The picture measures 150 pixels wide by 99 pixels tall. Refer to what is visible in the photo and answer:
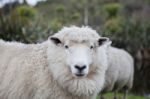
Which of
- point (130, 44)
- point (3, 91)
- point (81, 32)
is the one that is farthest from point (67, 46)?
point (130, 44)

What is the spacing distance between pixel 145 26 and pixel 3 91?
13.8 meters

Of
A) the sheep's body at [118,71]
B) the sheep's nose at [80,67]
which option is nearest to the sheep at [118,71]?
the sheep's body at [118,71]

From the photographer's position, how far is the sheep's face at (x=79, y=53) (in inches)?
271

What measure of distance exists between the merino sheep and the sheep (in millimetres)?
4365

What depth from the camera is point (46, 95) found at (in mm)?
7430

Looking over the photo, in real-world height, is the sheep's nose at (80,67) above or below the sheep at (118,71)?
above

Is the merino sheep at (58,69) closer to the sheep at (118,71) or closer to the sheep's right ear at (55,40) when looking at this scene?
the sheep's right ear at (55,40)

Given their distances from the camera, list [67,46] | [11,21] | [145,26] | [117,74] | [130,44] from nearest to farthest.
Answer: [67,46] → [117,74] → [11,21] → [130,44] → [145,26]

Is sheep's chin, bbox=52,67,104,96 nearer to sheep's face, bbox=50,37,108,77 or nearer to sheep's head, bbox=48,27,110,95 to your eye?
sheep's head, bbox=48,27,110,95

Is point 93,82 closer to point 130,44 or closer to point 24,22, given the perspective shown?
point 24,22

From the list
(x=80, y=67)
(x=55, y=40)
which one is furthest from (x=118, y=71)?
(x=80, y=67)

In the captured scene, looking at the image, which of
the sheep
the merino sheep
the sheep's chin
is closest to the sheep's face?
the merino sheep

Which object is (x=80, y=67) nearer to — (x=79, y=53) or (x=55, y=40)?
(x=79, y=53)

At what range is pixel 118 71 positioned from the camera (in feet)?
40.9
